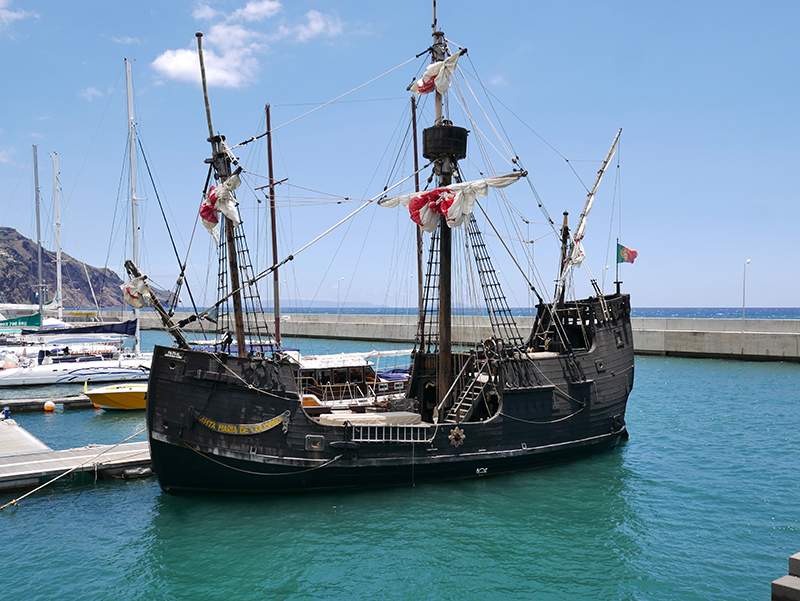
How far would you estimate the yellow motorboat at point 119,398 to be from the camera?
88.6ft

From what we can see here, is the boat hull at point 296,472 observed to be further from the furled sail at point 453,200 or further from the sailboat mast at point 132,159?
the sailboat mast at point 132,159

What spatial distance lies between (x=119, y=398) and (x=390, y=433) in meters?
18.8

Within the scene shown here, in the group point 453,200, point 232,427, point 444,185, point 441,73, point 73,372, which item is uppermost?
point 441,73

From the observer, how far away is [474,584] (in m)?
10.2

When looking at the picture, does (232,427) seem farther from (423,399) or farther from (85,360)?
(85,360)

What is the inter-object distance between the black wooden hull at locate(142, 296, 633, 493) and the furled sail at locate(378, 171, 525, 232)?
14.7 feet

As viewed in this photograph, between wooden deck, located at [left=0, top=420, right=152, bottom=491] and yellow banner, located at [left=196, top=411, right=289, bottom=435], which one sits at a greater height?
yellow banner, located at [left=196, top=411, right=289, bottom=435]

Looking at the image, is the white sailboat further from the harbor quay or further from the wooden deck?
the wooden deck

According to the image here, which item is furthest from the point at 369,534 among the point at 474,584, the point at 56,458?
the point at 56,458

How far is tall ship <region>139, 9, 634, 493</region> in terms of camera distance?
1334cm

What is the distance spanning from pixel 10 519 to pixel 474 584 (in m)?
10.7

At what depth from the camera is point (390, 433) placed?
1416 cm

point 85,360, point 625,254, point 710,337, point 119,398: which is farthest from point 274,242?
point 710,337

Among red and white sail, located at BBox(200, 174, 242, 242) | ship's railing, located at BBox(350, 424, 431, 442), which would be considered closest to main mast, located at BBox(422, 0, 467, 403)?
ship's railing, located at BBox(350, 424, 431, 442)
